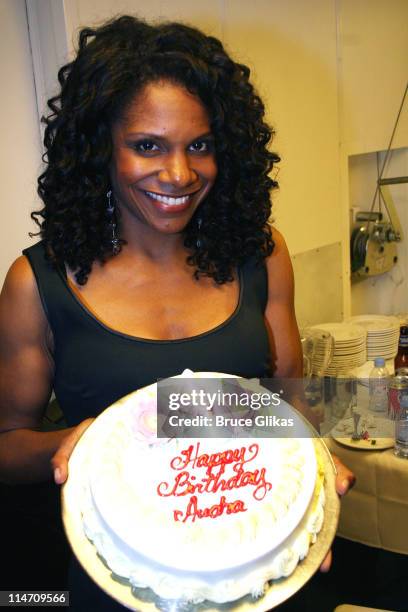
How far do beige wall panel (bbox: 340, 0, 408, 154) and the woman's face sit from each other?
2.01 m

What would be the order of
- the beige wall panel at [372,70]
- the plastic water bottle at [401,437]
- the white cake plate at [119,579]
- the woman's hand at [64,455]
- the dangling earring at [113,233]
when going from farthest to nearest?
1. the beige wall panel at [372,70]
2. the plastic water bottle at [401,437]
3. the dangling earring at [113,233]
4. the woman's hand at [64,455]
5. the white cake plate at [119,579]

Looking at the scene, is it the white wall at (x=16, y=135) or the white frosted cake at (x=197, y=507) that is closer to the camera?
the white frosted cake at (x=197, y=507)

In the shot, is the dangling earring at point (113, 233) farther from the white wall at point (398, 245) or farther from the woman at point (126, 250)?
the white wall at point (398, 245)

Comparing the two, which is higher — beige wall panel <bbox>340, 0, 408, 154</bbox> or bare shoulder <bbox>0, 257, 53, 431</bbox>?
beige wall panel <bbox>340, 0, 408, 154</bbox>

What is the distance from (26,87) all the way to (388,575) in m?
2.15

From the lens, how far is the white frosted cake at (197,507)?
888mm

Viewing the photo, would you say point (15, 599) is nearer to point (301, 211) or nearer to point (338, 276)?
point (301, 211)

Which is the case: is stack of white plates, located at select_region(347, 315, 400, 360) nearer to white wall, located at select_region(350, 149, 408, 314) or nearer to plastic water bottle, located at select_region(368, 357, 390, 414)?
plastic water bottle, located at select_region(368, 357, 390, 414)

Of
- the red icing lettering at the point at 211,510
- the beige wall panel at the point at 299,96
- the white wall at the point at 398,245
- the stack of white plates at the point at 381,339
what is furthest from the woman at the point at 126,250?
the white wall at the point at 398,245

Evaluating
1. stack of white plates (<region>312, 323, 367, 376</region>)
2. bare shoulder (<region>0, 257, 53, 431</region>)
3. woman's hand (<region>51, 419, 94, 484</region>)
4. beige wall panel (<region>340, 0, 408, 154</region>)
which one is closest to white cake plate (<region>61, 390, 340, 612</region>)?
woman's hand (<region>51, 419, 94, 484</region>)

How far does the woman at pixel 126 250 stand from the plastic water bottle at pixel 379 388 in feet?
3.34

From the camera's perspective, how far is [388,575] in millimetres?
2479

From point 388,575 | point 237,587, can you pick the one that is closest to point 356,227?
point 388,575

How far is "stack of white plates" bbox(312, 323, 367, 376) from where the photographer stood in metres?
2.64
